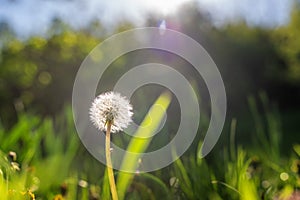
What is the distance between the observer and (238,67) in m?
16.6

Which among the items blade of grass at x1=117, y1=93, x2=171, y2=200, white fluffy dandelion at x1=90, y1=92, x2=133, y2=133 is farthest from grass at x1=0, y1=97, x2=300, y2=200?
white fluffy dandelion at x1=90, y1=92, x2=133, y2=133

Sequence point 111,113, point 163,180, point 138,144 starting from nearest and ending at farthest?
point 111,113 < point 138,144 < point 163,180

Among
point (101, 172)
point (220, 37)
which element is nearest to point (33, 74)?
point (220, 37)

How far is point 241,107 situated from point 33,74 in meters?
6.23

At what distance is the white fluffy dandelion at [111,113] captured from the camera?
2.94 ft

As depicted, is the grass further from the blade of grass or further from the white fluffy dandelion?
the white fluffy dandelion

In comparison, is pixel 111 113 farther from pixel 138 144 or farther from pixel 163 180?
pixel 163 180

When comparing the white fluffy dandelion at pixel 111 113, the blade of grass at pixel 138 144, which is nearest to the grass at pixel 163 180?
the blade of grass at pixel 138 144

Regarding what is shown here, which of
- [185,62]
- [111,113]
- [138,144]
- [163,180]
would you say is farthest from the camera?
[185,62]

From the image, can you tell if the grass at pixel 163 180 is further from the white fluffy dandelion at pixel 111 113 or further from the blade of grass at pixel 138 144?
the white fluffy dandelion at pixel 111 113

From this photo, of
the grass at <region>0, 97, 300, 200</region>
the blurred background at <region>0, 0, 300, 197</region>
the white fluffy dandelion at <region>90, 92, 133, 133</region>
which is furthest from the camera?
the blurred background at <region>0, 0, 300, 197</region>

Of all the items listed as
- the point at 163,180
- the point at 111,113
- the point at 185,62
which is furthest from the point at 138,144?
the point at 185,62

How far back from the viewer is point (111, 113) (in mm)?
896

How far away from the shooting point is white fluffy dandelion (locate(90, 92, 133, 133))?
90cm
